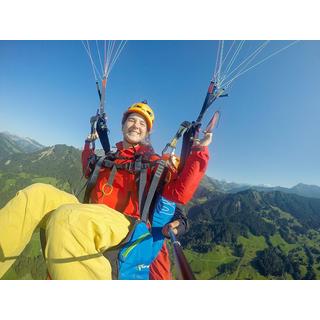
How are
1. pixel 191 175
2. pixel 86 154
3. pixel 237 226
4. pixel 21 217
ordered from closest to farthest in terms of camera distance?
pixel 21 217, pixel 191 175, pixel 86 154, pixel 237 226

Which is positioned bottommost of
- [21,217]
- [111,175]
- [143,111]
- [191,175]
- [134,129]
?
[21,217]

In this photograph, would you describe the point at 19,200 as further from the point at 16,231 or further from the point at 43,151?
the point at 43,151

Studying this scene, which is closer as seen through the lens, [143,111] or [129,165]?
[129,165]

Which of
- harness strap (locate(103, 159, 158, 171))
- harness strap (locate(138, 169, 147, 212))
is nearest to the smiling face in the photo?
harness strap (locate(103, 159, 158, 171))

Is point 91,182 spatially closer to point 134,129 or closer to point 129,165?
point 129,165

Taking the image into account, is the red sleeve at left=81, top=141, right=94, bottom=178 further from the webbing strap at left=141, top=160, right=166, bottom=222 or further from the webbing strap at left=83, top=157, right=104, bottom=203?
the webbing strap at left=141, top=160, right=166, bottom=222

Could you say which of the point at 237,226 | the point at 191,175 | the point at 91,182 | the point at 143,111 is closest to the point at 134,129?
the point at 143,111

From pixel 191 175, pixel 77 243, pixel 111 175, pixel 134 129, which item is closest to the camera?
pixel 77 243
